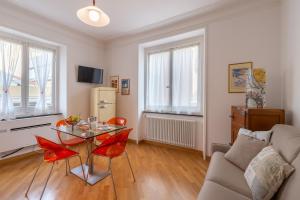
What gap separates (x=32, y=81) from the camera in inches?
134

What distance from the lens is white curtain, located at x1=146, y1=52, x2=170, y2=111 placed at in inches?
157

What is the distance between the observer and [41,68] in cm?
355

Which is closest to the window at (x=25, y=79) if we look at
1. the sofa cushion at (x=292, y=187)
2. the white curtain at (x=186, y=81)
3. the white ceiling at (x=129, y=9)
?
the white ceiling at (x=129, y=9)

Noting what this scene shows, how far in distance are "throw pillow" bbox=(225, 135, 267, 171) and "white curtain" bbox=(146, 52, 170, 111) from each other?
7.38 feet

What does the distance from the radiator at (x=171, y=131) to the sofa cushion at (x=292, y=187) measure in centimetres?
233

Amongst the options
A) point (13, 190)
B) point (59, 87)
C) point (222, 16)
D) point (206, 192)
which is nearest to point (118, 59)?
point (59, 87)

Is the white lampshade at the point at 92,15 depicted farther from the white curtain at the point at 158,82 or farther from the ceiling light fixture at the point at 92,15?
the white curtain at the point at 158,82

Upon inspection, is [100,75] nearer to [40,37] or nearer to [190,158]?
[40,37]

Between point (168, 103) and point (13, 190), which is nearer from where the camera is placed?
point (13, 190)

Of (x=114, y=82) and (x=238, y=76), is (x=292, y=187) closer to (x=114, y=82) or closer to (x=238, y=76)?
(x=238, y=76)

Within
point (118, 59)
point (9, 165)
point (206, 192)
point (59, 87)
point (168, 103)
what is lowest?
point (9, 165)

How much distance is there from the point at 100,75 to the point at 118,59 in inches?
27.3

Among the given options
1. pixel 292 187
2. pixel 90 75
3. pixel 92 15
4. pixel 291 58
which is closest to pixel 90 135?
pixel 92 15

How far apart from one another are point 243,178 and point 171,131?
2.27m
